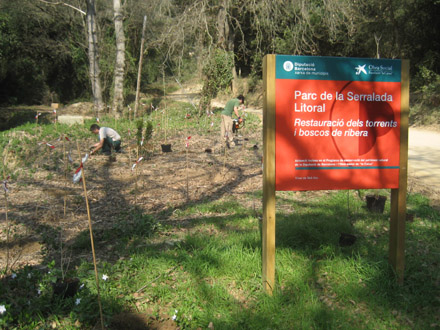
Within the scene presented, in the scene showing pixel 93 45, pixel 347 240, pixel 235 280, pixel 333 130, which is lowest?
pixel 235 280

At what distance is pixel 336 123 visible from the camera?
10.3ft

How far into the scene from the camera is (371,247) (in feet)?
12.8

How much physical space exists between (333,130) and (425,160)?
6.57m

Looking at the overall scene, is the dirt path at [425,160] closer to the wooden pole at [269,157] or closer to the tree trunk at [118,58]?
the wooden pole at [269,157]

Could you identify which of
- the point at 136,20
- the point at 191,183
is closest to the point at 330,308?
the point at 191,183

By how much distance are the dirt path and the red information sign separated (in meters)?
3.65

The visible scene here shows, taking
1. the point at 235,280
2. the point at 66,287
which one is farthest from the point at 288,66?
the point at 66,287

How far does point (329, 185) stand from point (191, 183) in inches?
172

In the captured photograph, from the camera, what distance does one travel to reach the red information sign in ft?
9.96

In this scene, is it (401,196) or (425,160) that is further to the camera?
(425,160)

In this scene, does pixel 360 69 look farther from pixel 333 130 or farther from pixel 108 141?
pixel 108 141

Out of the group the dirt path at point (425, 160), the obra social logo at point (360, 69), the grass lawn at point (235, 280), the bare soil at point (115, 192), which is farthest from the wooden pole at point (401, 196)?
the dirt path at point (425, 160)

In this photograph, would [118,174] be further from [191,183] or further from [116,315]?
[116,315]

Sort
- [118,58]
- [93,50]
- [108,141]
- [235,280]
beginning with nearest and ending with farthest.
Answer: [235,280] → [108,141] → [118,58] → [93,50]
